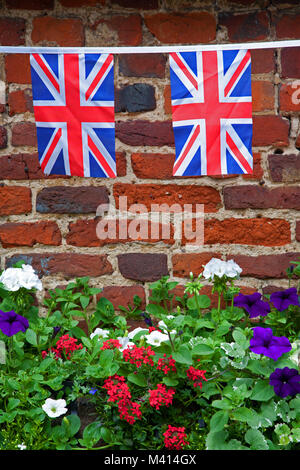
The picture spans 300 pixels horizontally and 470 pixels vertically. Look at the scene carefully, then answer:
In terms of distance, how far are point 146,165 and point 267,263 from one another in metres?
0.56

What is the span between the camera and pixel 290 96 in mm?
1792

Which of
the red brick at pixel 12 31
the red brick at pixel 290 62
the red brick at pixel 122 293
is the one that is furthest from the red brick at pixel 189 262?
the red brick at pixel 12 31

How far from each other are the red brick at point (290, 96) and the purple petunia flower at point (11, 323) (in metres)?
1.13

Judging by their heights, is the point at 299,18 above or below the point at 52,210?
above

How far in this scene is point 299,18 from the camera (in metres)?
1.77

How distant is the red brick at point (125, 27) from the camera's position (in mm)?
1776

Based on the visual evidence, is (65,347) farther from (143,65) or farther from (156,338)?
(143,65)

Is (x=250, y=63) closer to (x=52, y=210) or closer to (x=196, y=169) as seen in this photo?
(x=196, y=169)

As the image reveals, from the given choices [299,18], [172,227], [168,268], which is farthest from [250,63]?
[168,268]

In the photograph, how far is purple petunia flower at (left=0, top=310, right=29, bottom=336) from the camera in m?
1.51

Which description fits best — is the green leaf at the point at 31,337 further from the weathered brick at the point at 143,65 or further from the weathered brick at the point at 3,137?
the weathered brick at the point at 143,65

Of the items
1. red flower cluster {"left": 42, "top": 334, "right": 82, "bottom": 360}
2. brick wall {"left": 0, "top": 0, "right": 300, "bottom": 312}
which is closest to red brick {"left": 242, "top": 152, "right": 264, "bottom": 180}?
brick wall {"left": 0, "top": 0, "right": 300, "bottom": 312}
